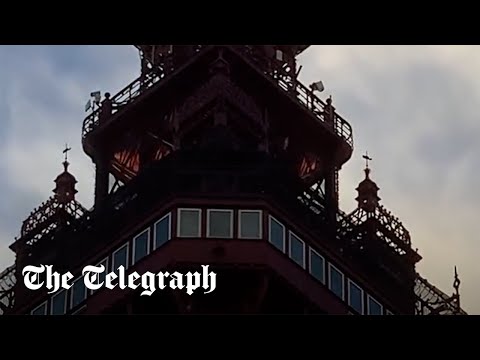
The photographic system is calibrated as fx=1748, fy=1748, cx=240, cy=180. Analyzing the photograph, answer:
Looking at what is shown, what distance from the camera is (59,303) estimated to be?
68.6 metres

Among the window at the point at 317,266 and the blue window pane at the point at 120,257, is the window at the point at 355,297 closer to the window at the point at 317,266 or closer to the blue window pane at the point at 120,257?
the window at the point at 317,266

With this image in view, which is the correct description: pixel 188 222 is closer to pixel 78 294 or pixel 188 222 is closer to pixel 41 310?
pixel 78 294

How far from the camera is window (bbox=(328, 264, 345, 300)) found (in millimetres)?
69125

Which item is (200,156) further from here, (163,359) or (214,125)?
(163,359)

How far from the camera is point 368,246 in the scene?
74375 millimetres

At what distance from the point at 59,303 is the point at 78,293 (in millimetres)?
1066

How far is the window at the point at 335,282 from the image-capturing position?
6912 cm

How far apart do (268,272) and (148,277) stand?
14.9 ft

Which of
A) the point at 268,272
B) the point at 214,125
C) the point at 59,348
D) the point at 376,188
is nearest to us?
the point at 59,348

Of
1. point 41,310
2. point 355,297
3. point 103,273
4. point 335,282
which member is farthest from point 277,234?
point 41,310

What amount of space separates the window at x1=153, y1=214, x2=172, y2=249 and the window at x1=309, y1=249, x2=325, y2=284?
5.85 metres

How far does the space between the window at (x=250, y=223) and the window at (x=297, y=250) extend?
1.74 metres

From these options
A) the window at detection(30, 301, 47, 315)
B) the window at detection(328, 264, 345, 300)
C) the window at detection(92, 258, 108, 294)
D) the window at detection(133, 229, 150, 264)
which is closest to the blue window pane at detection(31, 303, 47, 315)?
the window at detection(30, 301, 47, 315)
